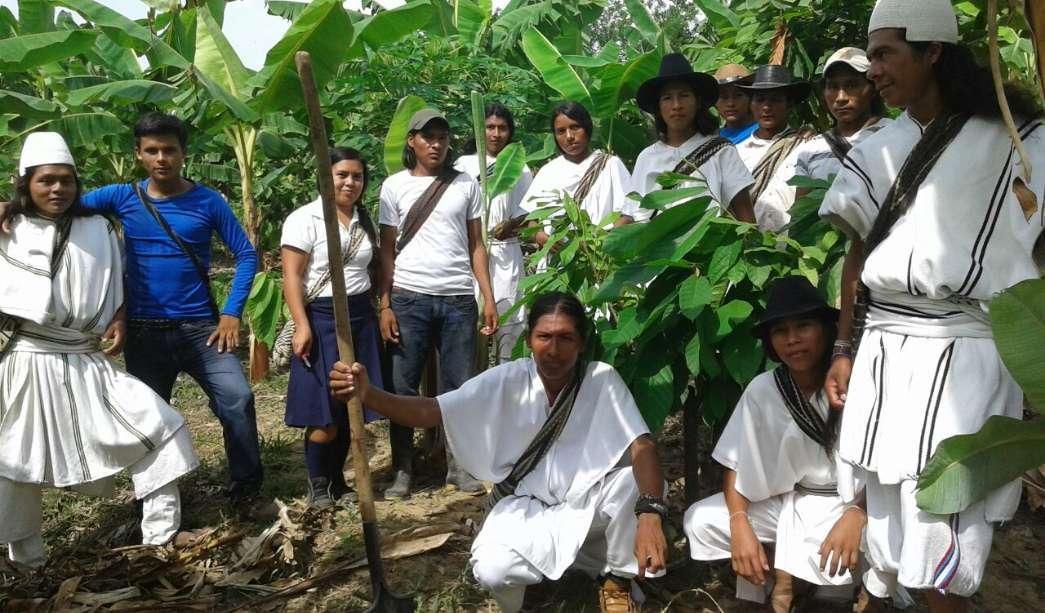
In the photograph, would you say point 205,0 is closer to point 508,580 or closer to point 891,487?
point 508,580

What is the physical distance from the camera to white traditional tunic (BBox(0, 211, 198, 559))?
3.43 meters

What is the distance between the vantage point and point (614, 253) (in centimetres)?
309

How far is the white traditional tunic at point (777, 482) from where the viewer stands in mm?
2867

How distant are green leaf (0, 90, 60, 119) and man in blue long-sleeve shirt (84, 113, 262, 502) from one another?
3.30 meters

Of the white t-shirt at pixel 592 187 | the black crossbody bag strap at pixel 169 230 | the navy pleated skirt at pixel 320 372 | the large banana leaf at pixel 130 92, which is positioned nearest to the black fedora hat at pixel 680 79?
the white t-shirt at pixel 592 187

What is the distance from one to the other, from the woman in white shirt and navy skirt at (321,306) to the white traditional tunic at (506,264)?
2.50 ft

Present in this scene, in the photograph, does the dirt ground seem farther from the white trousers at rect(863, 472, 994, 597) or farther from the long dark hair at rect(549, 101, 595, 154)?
the long dark hair at rect(549, 101, 595, 154)

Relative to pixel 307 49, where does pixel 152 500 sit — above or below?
below

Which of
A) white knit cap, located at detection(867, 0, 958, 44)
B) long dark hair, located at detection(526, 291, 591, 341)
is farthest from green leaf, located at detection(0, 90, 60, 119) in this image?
white knit cap, located at detection(867, 0, 958, 44)

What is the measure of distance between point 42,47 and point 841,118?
5002 millimetres

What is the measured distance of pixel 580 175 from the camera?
4.55 m

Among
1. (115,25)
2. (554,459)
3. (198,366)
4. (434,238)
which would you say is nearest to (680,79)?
(434,238)

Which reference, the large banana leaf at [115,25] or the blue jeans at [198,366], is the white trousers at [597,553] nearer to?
the blue jeans at [198,366]

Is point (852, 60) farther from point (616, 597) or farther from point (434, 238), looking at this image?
point (616, 597)
